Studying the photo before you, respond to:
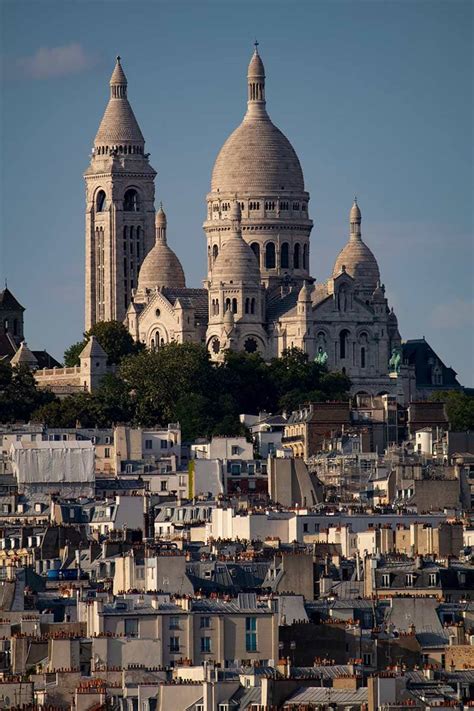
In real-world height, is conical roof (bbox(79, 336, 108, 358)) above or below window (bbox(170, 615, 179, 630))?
above

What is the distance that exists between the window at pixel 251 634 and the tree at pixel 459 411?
85.6 meters

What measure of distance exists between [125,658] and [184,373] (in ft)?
383

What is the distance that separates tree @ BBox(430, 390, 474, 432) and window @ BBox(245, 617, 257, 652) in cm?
8559

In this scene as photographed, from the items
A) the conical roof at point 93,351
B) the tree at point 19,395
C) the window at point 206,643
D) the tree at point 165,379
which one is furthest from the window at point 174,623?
the conical roof at point 93,351

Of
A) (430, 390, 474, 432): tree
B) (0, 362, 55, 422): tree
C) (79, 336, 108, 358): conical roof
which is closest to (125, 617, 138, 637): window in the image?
(430, 390, 474, 432): tree

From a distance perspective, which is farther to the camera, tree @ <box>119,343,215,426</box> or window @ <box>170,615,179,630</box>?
tree @ <box>119,343,215,426</box>

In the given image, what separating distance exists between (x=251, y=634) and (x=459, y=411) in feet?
334

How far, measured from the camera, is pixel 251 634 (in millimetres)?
66625

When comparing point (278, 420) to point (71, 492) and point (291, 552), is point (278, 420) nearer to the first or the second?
point (71, 492)

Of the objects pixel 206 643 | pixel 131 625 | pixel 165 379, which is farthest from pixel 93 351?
pixel 206 643

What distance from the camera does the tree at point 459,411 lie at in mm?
159925

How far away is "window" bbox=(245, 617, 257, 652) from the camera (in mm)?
66188

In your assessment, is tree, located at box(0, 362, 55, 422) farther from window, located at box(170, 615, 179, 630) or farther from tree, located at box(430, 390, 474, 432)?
window, located at box(170, 615, 179, 630)

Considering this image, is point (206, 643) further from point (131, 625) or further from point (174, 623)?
point (131, 625)
